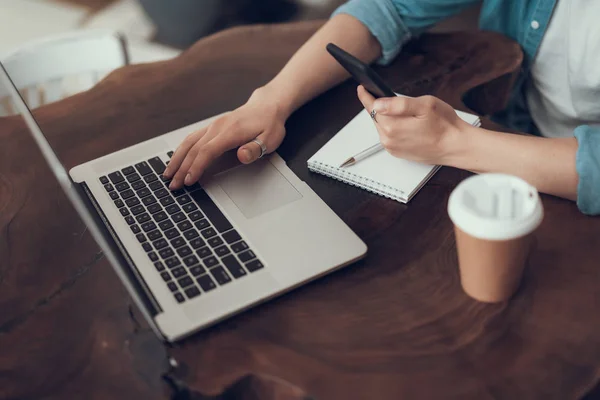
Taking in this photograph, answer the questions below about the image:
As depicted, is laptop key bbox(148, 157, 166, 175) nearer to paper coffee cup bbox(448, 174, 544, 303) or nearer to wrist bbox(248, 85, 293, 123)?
wrist bbox(248, 85, 293, 123)

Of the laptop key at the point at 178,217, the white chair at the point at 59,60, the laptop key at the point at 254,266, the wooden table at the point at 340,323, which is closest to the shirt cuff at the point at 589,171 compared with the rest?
the wooden table at the point at 340,323

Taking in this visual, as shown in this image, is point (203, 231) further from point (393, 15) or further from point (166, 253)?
point (393, 15)

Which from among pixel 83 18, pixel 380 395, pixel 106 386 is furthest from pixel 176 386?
pixel 83 18

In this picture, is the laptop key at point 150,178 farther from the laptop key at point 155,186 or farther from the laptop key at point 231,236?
the laptop key at point 231,236

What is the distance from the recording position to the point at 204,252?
2.70 ft

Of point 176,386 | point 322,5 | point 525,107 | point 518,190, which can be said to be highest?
point 518,190

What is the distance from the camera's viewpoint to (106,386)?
2.37 ft

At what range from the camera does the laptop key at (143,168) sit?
0.97 m

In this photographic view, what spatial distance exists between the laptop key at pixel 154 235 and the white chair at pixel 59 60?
598mm

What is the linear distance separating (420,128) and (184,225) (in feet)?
1.13

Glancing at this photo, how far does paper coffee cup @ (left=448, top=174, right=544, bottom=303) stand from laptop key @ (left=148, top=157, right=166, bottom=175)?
0.47m

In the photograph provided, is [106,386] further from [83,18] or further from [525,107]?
[83,18]

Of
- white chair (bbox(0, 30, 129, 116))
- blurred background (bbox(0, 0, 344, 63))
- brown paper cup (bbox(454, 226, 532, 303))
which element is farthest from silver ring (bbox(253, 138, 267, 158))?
blurred background (bbox(0, 0, 344, 63))

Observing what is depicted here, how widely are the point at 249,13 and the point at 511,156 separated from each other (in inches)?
68.8
